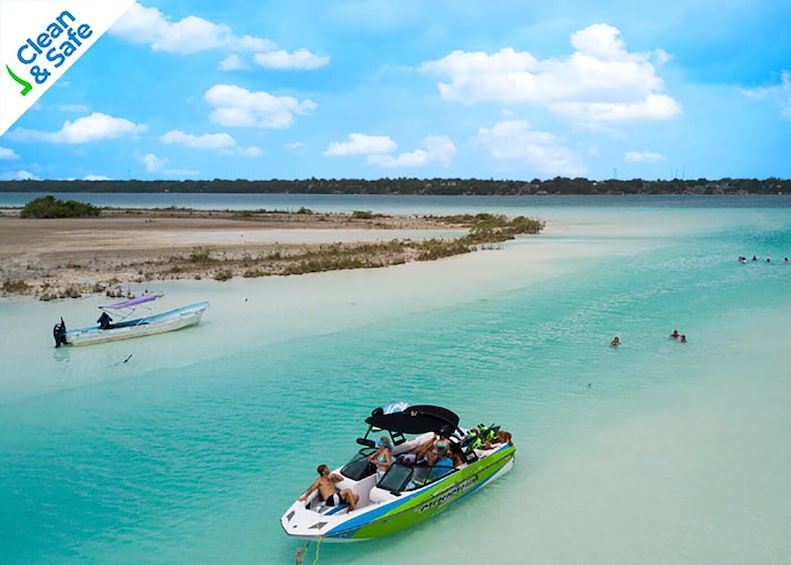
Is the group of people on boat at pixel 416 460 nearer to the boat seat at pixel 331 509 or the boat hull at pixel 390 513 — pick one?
the boat seat at pixel 331 509

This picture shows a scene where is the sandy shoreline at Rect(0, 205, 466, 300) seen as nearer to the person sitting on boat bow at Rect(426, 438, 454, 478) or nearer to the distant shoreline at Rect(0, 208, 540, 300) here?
the distant shoreline at Rect(0, 208, 540, 300)

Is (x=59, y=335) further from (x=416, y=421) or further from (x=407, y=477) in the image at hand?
(x=407, y=477)

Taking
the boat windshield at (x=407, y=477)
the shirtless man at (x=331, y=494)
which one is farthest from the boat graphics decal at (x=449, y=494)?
the shirtless man at (x=331, y=494)

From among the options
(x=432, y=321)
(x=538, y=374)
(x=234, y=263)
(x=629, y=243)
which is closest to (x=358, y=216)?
(x=629, y=243)

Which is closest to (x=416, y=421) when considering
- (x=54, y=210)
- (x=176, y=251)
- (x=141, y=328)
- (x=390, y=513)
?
(x=390, y=513)

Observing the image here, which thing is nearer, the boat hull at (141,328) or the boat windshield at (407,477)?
the boat windshield at (407,477)

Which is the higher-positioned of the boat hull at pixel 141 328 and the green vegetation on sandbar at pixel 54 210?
the green vegetation on sandbar at pixel 54 210
